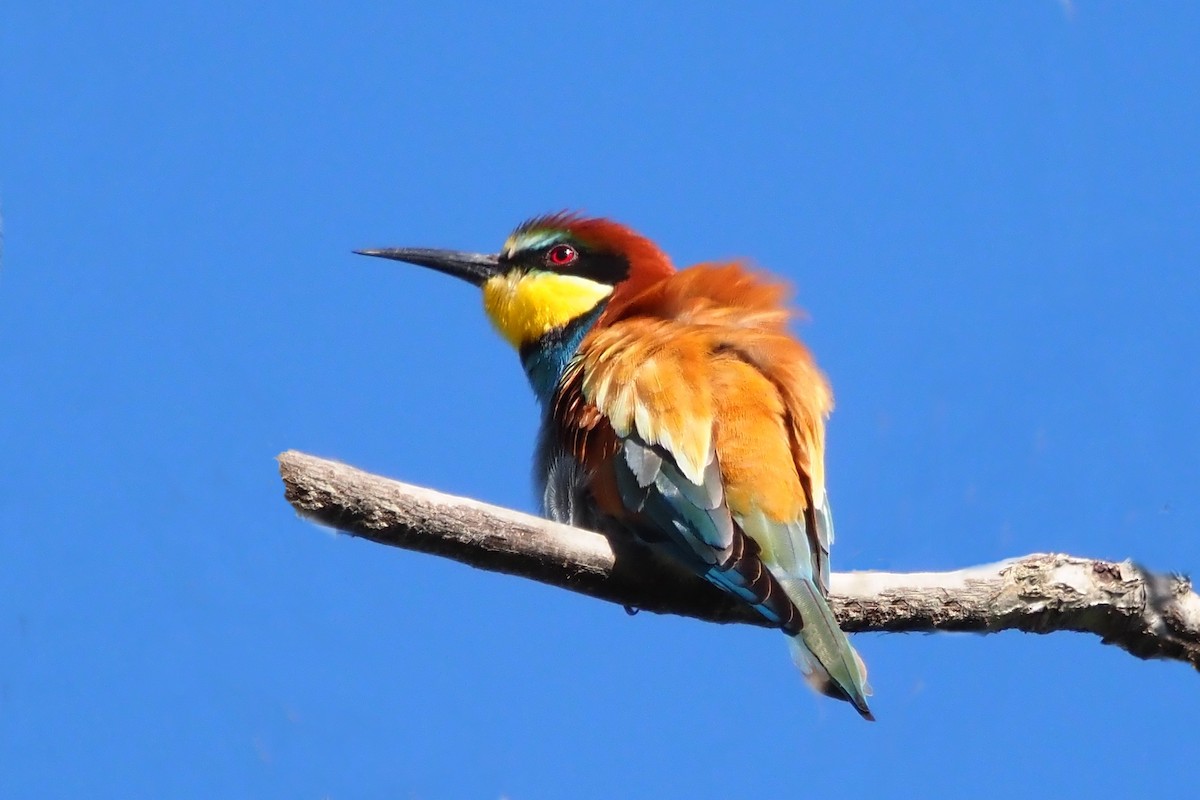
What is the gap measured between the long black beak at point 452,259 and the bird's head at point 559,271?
0.6 inches

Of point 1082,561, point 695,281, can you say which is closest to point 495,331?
point 695,281

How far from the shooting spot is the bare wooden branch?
6.79 feet

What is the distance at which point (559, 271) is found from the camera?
397 cm

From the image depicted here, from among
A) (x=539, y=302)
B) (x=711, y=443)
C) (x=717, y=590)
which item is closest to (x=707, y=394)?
(x=711, y=443)

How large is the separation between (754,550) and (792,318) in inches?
36.0

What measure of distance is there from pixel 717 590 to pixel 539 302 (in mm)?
1502

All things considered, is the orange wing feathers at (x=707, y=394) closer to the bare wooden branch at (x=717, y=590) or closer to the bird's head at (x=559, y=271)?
the bare wooden branch at (x=717, y=590)

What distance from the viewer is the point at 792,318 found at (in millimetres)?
3344

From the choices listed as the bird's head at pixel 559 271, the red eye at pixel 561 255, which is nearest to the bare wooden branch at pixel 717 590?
the bird's head at pixel 559 271

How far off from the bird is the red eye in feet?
1.04

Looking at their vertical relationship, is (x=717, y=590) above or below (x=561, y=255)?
below

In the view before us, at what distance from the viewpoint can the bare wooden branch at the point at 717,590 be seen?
207cm

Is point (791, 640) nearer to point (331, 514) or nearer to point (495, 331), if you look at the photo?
point (331, 514)

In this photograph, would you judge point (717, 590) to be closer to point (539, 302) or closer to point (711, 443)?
point (711, 443)
